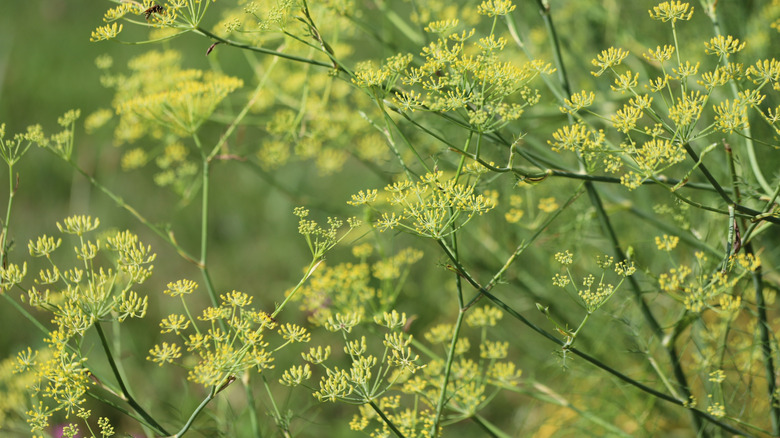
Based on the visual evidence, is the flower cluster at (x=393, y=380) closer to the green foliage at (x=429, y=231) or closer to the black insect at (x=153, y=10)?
the green foliage at (x=429, y=231)

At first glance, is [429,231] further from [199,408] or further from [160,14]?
[160,14]

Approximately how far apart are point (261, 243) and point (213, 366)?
8.96 feet

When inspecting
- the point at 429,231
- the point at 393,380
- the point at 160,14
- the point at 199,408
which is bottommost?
the point at 199,408

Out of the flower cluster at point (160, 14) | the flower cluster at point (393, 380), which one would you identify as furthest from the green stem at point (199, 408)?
the flower cluster at point (160, 14)

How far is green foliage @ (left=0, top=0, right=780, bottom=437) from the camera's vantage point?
1.18m

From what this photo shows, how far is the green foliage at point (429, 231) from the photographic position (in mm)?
1183

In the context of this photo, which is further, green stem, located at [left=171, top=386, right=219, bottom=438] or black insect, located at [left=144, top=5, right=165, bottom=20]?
black insect, located at [left=144, top=5, right=165, bottom=20]

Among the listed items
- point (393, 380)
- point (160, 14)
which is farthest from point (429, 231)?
point (160, 14)

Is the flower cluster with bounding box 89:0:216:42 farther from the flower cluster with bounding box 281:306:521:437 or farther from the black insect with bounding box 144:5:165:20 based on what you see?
the flower cluster with bounding box 281:306:521:437

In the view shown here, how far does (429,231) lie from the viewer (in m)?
1.22

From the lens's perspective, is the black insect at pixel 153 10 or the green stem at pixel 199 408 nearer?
the green stem at pixel 199 408

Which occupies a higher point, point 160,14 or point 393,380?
point 160,14

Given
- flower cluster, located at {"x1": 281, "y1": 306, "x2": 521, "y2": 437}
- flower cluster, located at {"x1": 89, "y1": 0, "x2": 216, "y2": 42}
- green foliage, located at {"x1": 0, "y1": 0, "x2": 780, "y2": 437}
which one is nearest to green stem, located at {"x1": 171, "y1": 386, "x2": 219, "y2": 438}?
green foliage, located at {"x1": 0, "y1": 0, "x2": 780, "y2": 437}

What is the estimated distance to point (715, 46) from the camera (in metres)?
1.31
